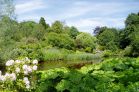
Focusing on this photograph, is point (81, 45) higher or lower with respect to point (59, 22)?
lower

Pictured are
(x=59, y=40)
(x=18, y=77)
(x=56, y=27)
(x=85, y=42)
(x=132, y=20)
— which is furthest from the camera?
(x=56, y=27)

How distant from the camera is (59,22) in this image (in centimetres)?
7181

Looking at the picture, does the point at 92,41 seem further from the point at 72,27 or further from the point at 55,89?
the point at 55,89

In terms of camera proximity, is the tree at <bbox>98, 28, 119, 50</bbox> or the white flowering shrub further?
the tree at <bbox>98, 28, 119, 50</bbox>

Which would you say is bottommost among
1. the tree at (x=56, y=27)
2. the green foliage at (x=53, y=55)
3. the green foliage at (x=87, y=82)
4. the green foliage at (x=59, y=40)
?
the green foliage at (x=53, y=55)

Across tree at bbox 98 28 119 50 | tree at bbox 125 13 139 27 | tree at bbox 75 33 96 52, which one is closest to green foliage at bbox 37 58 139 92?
tree at bbox 125 13 139 27

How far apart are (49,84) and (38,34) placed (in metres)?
61.2

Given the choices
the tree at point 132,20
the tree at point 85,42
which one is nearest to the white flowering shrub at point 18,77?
the tree at point 132,20

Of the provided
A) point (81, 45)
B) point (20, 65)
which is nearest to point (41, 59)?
point (81, 45)

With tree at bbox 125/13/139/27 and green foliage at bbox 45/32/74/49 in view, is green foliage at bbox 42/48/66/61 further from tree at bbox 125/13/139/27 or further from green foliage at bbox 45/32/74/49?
tree at bbox 125/13/139/27

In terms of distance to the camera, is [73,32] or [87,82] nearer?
[87,82]

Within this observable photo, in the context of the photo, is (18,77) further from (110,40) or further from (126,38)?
(110,40)

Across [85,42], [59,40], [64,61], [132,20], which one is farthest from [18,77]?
[85,42]

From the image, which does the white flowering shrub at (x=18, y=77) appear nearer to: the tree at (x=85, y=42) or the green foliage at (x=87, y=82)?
the green foliage at (x=87, y=82)
